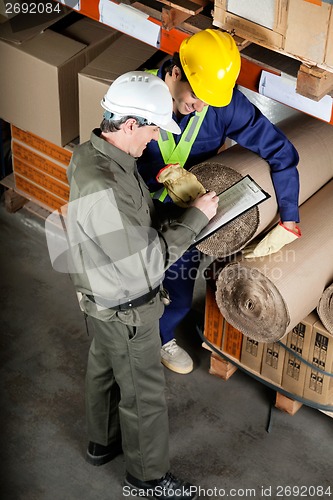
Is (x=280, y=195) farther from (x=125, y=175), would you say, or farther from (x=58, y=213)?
(x=58, y=213)

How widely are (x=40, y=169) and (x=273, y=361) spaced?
235cm

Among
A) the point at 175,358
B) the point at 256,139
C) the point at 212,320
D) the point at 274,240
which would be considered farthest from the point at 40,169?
the point at 274,240

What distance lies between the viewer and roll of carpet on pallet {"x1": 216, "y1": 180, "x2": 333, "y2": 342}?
421cm

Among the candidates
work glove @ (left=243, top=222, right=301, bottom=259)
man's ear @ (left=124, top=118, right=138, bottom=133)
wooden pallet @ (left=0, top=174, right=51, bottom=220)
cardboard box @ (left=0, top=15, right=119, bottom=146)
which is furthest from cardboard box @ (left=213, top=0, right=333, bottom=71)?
wooden pallet @ (left=0, top=174, right=51, bottom=220)

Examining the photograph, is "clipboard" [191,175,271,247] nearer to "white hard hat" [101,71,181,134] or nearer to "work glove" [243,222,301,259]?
"work glove" [243,222,301,259]

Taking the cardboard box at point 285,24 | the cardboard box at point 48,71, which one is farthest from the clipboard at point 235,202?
the cardboard box at point 48,71

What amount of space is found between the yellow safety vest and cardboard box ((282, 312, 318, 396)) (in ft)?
3.45

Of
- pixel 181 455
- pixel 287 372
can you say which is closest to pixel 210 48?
pixel 287 372

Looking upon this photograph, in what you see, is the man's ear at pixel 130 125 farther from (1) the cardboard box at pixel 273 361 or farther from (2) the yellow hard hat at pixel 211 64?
(1) the cardboard box at pixel 273 361

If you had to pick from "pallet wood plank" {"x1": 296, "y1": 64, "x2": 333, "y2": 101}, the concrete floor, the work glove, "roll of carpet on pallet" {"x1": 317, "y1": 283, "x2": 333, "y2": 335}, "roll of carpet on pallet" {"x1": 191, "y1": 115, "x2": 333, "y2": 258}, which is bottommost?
the concrete floor

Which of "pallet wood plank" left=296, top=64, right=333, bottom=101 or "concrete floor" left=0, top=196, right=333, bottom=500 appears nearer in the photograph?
"pallet wood plank" left=296, top=64, right=333, bottom=101

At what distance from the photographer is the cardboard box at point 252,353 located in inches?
191

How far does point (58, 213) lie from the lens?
612 centimetres

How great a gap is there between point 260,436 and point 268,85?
206cm
